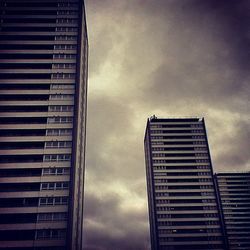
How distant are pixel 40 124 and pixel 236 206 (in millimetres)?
115359

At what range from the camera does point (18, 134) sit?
5578 centimetres

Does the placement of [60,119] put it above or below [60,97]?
below

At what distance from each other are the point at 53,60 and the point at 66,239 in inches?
1648

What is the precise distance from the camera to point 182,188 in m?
95.0

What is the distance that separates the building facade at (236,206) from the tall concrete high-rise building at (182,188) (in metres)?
35.0

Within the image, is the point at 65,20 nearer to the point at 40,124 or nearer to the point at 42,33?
the point at 42,33

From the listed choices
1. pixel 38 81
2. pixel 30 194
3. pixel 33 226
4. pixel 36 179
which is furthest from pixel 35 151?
pixel 38 81

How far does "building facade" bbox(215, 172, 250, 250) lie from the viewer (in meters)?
121

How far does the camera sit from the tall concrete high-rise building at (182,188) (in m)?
86.9

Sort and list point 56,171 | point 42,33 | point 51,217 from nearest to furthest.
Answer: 1. point 51,217
2. point 56,171
3. point 42,33

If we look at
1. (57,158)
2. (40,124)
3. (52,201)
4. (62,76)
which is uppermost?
(62,76)

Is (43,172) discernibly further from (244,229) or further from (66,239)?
(244,229)

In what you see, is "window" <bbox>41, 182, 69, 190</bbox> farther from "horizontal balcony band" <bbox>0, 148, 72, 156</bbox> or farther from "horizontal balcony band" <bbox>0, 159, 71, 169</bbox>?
"horizontal balcony band" <bbox>0, 148, 72, 156</bbox>

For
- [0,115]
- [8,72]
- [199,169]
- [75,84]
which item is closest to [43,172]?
[0,115]
